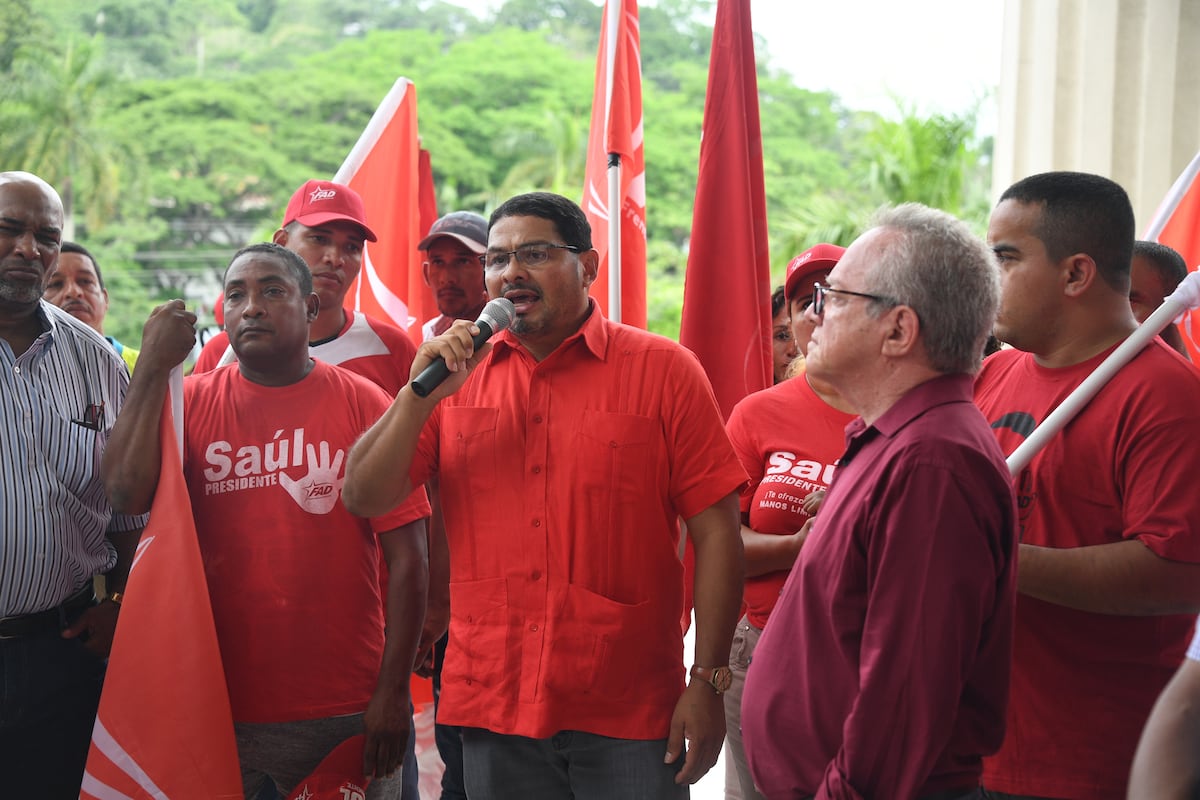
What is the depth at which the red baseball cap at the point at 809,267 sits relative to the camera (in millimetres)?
3732

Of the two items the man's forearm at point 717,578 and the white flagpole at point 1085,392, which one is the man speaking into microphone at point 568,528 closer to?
the man's forearm at point 717,578

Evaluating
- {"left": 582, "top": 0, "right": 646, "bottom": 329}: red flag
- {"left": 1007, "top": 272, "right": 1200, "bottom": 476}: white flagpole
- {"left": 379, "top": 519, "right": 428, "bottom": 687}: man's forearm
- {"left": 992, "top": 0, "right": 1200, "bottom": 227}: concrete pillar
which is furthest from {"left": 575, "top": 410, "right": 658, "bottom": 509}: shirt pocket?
{"left": 992, "top": 0, "right": 1200, "bottom": 227}: concrete pillar

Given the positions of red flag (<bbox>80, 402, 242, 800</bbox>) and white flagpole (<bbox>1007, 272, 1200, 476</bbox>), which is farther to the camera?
red flag (<bbox>80, 402, 242, 800</bbox>)

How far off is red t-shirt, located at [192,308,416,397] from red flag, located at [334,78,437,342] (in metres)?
1.42

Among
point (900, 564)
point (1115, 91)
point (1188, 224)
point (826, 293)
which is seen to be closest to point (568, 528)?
point (826, 293)

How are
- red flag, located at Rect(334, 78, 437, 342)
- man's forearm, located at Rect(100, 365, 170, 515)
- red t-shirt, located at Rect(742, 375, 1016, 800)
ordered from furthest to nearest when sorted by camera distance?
1. red flag, located at Rect(334, 78, 437, 342)
2. man's forearm, located at Rect(100, 365, 170, 515)
3. red t-shirt, located at Rect(742, 375, 1016, 800)

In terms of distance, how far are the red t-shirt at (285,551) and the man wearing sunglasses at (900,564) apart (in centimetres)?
138

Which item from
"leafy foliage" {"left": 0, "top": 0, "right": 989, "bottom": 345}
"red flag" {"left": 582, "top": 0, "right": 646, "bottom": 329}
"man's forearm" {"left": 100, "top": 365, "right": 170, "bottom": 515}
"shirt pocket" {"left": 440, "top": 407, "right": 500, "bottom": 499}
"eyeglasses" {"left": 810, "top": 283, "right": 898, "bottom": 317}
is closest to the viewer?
"eyeglasses" {"left": 810, "top": 283, "right": 898, "bottom": 317}

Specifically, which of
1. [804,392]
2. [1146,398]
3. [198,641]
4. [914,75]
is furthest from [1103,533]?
[914,75]

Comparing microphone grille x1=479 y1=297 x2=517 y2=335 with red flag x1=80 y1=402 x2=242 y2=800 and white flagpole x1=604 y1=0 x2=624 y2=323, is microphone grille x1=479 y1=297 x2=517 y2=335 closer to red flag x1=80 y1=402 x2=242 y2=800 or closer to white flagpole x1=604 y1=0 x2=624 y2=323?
red flag x1=80 y1=402 x2=242 y2=800

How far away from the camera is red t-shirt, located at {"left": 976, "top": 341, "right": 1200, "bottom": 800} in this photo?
2512mm

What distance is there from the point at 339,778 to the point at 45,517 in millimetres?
1086

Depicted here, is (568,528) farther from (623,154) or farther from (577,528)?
(623,154)

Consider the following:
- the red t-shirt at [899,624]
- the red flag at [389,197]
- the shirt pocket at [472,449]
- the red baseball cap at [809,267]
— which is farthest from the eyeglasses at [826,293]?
the red flag at [389,197]
